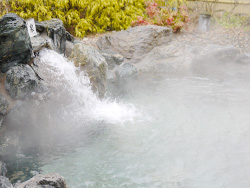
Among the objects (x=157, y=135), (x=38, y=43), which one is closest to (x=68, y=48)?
(x=38, y=43)

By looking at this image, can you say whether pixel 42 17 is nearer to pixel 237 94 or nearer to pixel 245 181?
pixel 237 94

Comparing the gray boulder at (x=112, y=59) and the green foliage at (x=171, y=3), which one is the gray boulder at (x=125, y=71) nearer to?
the gray boulder at (x=112, y=59)

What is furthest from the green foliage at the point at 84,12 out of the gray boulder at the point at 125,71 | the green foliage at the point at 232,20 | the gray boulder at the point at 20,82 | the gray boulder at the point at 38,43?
the gray boulder at the point at 20,82

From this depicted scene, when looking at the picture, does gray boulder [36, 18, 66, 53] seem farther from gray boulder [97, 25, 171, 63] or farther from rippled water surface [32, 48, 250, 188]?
gray boulder [97, 25, 171, 63]

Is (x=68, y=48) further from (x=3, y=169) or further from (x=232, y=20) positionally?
(x=232, y=20)

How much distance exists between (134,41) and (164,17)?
7.43 ft

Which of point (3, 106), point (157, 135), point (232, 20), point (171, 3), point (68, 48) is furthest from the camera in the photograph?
point (232, 20)

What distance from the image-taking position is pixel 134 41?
365 inches

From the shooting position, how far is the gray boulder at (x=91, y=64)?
20.9 feet

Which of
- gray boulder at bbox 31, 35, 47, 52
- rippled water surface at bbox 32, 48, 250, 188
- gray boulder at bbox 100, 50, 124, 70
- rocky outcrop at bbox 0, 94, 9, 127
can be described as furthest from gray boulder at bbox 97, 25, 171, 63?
rocky outcrop at bbox 0, 94, 9, 127

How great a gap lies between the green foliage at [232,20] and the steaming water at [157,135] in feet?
14.1

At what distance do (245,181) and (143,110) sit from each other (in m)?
2.79

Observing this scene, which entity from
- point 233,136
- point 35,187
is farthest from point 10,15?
point 233,136

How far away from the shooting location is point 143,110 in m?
6.11
